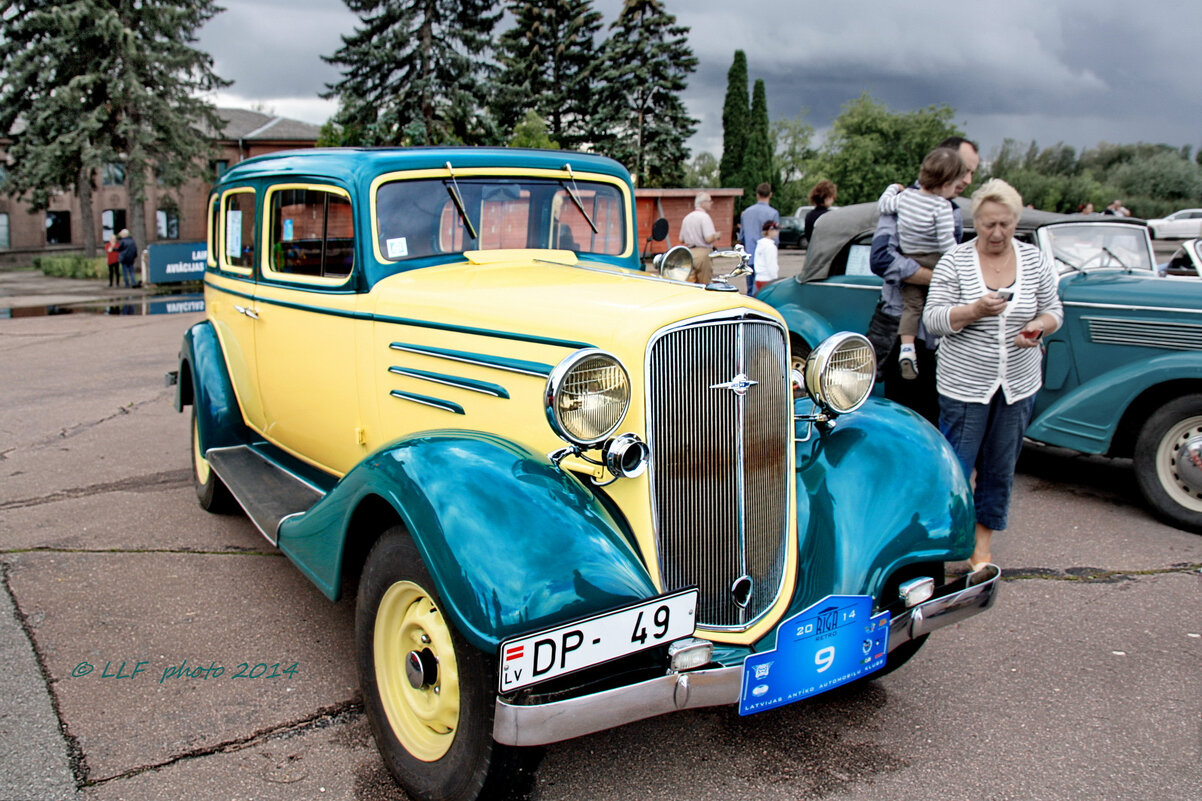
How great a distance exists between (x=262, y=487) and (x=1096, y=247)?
5459 millimetres

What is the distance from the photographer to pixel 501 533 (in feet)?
7.35

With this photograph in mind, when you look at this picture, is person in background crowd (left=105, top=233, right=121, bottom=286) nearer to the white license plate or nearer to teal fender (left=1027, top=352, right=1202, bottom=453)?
teal fender (left=1027, top=352, right=1202, bottom=453)

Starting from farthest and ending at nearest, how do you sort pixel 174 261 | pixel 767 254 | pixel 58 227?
1. pixel 58 227
2. pixel 174 261
3. pixel 767 254

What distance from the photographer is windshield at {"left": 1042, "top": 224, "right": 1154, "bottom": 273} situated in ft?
19.0

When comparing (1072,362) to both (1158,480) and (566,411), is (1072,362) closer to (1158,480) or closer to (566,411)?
(1158,480)

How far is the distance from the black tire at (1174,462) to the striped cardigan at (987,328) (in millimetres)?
1669

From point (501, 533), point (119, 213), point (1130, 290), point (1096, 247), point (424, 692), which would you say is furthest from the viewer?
point (119, 213)

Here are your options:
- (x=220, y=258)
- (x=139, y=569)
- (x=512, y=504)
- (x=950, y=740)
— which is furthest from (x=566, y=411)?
(x=220, y=258)

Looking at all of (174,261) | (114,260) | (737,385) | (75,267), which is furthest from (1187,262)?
(75,267)

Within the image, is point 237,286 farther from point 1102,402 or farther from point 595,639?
point 1102,402

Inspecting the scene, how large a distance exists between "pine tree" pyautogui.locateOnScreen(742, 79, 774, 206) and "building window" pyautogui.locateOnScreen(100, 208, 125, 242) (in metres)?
30.3

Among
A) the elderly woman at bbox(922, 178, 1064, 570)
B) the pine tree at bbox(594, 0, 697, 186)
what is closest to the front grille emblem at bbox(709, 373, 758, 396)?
the elderly woman at bbox(922, 178, 1064, 570)

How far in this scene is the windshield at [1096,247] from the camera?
578 centimetres

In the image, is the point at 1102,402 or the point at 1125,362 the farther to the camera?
the point at 1125,362
